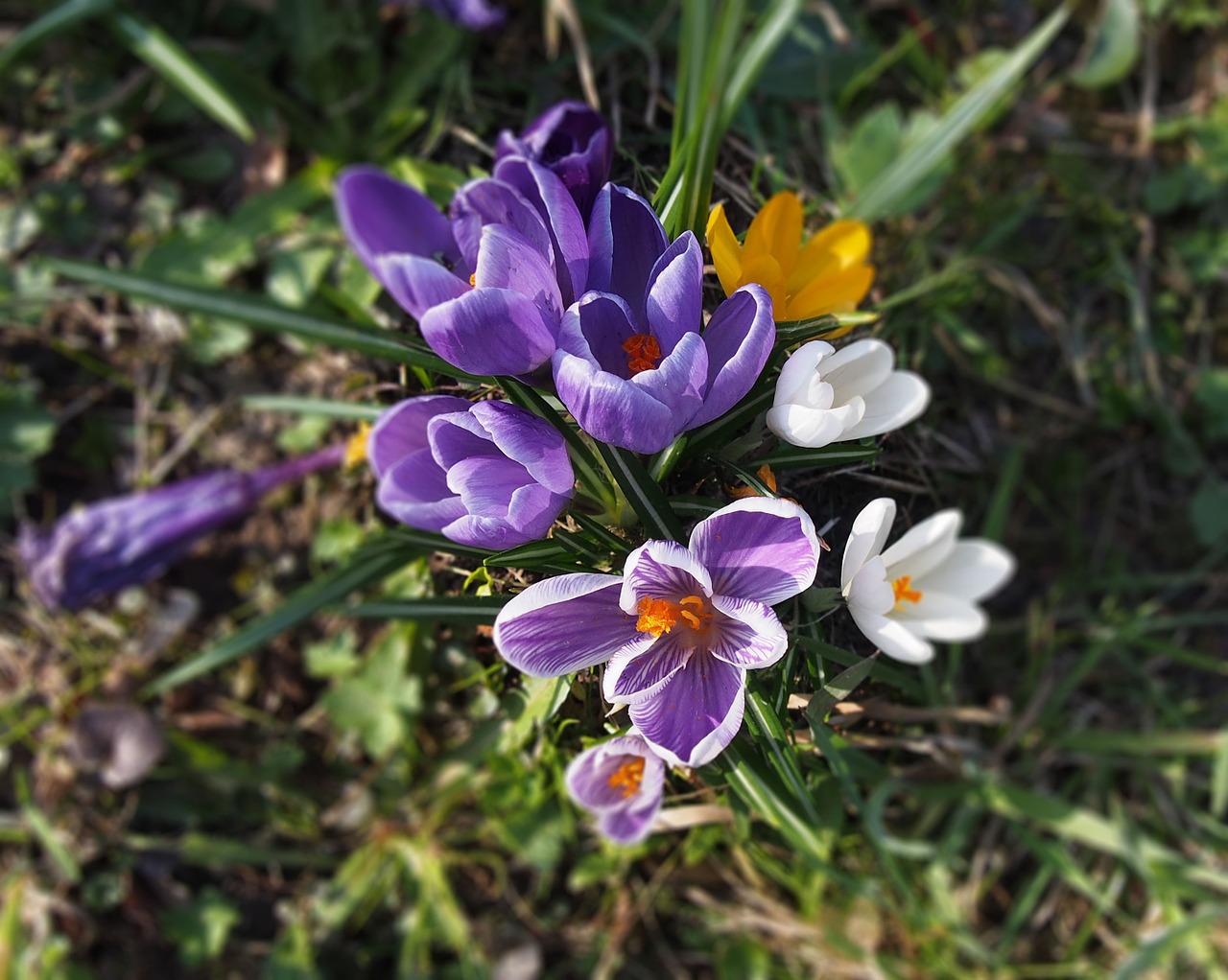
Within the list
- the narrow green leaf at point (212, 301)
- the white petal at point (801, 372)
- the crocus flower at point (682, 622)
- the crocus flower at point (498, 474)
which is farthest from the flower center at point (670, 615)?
the narrow green leaf at point (212, 301)

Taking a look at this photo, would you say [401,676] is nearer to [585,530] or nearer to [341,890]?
[341,890]

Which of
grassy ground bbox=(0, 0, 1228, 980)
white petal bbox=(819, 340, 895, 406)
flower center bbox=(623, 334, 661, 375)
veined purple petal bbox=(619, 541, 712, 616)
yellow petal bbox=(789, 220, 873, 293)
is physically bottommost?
grassy ground bbox=(0, 0, 1228, 980)

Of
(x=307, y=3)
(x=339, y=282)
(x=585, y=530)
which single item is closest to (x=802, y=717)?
(x=585, y=530)

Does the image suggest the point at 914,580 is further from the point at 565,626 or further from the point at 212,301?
the point at 212,301

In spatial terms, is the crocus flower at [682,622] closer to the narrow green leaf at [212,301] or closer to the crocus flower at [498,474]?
the crocus flower at [498,474]

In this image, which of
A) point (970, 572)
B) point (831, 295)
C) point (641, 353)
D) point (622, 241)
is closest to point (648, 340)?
point (641, 353)

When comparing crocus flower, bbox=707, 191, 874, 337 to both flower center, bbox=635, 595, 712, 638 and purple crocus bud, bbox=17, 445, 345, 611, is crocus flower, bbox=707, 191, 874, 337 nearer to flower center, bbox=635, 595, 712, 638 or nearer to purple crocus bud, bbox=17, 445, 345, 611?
flower center, bbox=635, 595, 712, 638

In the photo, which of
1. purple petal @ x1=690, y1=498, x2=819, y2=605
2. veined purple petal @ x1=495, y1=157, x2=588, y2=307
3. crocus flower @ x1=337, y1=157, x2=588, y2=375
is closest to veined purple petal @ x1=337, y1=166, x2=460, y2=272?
crocus flower @ x1=337, y1=157, x2=588, y2=375
